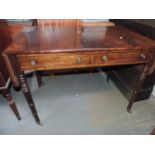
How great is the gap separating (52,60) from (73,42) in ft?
0.70

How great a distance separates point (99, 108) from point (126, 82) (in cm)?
44

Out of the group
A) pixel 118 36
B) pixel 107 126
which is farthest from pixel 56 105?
pixel 118 36

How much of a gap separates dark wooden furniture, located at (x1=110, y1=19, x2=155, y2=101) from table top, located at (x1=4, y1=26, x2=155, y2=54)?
196 mm

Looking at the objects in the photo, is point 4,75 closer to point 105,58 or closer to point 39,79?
point 39,79

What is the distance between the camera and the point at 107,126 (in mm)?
1334

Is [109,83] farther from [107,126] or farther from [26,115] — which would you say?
[26,115]

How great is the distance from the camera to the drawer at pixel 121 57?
1.01 metres

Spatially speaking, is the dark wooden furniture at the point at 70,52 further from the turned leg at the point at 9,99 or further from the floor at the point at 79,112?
the floor at the point at 79,112

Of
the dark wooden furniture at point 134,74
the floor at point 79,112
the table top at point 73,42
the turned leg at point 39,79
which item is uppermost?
the table top at point 73,42

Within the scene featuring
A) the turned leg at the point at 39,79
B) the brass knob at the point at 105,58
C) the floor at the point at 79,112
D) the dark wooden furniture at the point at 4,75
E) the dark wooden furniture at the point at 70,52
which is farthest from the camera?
the turned leg at the point at 39,79

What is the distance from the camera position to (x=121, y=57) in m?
1.05

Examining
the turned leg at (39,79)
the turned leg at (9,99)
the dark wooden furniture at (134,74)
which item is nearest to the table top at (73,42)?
the dark wooden furniture at (134,74)

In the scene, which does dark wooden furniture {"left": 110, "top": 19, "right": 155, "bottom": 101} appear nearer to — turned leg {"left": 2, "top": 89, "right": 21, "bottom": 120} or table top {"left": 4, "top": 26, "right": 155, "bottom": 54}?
table top {"left": 4, "top": 26, "right": 155, "bottom": 54}
